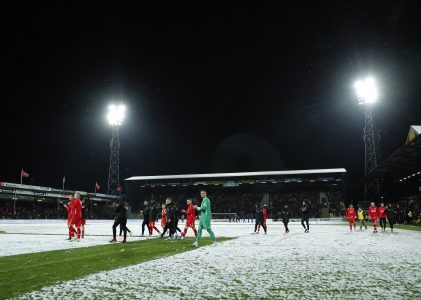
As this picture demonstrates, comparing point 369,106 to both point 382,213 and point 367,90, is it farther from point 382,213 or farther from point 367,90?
point 382,213

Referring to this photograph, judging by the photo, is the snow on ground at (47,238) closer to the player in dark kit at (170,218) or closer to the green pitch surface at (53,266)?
the player in dark kit at (170,218)

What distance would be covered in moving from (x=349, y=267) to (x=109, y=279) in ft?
16.6

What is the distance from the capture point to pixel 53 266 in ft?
27.5

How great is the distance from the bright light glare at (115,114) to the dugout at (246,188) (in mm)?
15197

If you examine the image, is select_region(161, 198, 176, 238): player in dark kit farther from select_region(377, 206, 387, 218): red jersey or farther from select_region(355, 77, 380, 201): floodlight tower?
select_region(355, 77, 380, 201): floodlight tower

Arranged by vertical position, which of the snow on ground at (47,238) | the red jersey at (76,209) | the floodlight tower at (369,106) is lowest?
the snow on ground at (47,238)

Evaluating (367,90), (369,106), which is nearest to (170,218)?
(367,90)

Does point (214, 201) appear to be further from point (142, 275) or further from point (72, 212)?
point (142, 275)

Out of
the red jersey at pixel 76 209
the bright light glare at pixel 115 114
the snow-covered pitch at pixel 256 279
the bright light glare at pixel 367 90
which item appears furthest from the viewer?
the bright light glare at pixel 115 114

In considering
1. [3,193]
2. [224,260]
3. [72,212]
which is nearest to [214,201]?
[3,193]

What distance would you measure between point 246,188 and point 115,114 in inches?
1150

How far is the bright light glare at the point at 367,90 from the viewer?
43.0 metres

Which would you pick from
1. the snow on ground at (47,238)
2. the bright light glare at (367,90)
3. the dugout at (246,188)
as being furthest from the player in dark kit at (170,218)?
the dugout at (246,188)

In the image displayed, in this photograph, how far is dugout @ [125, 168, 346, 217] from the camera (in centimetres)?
6308
